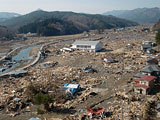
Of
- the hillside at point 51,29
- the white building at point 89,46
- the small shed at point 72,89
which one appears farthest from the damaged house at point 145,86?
the hillside at point 51,29

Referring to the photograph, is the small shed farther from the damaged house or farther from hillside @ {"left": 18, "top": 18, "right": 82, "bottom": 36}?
hillside @ {"left": 18, "top": 18, "right": 82, "bottom": 36}

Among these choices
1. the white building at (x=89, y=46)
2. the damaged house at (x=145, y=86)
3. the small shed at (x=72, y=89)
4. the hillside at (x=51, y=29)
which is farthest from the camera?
the hillside at (x=51, y=29)

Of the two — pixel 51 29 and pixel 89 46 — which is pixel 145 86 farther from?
pixel 51 29

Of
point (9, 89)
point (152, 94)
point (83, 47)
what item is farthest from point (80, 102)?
point (83, 47)

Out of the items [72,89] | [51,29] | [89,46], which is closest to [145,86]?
[72,89]

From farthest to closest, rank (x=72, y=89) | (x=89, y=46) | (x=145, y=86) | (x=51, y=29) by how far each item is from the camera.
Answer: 1. (x=51, y=29)
2. (x=89, y=46)
3. (x=72, y=89)
4. (x=145, y=86)

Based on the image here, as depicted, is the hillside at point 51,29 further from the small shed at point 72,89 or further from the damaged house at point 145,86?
the damaged house at point 145,86

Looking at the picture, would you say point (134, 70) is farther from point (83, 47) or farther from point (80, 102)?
point (83, 47)

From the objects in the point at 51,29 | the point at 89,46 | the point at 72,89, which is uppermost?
the point at 51,29

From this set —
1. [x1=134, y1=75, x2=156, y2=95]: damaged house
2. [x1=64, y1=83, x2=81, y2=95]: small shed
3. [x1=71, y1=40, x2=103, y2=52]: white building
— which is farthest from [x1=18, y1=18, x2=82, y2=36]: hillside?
[x1=134, y1=75, x2=156, y2=95]: damaged house

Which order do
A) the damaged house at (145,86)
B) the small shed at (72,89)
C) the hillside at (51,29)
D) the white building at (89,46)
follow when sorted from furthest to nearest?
the hillside at (51,29) → the white building at (89,46) → the small shed at (72,89) → the damaged house at (145,86)

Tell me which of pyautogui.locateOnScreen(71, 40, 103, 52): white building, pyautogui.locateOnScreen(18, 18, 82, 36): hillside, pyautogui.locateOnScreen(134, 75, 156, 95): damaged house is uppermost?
pyautogui.locateOnScreen(18, 18, 82, 36): hillside

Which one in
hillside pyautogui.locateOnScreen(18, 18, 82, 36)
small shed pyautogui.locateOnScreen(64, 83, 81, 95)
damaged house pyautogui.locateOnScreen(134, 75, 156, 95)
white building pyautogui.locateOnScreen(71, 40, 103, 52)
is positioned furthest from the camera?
hillside pyautogui.locateOnScreen(18, 18, 82, 36)
